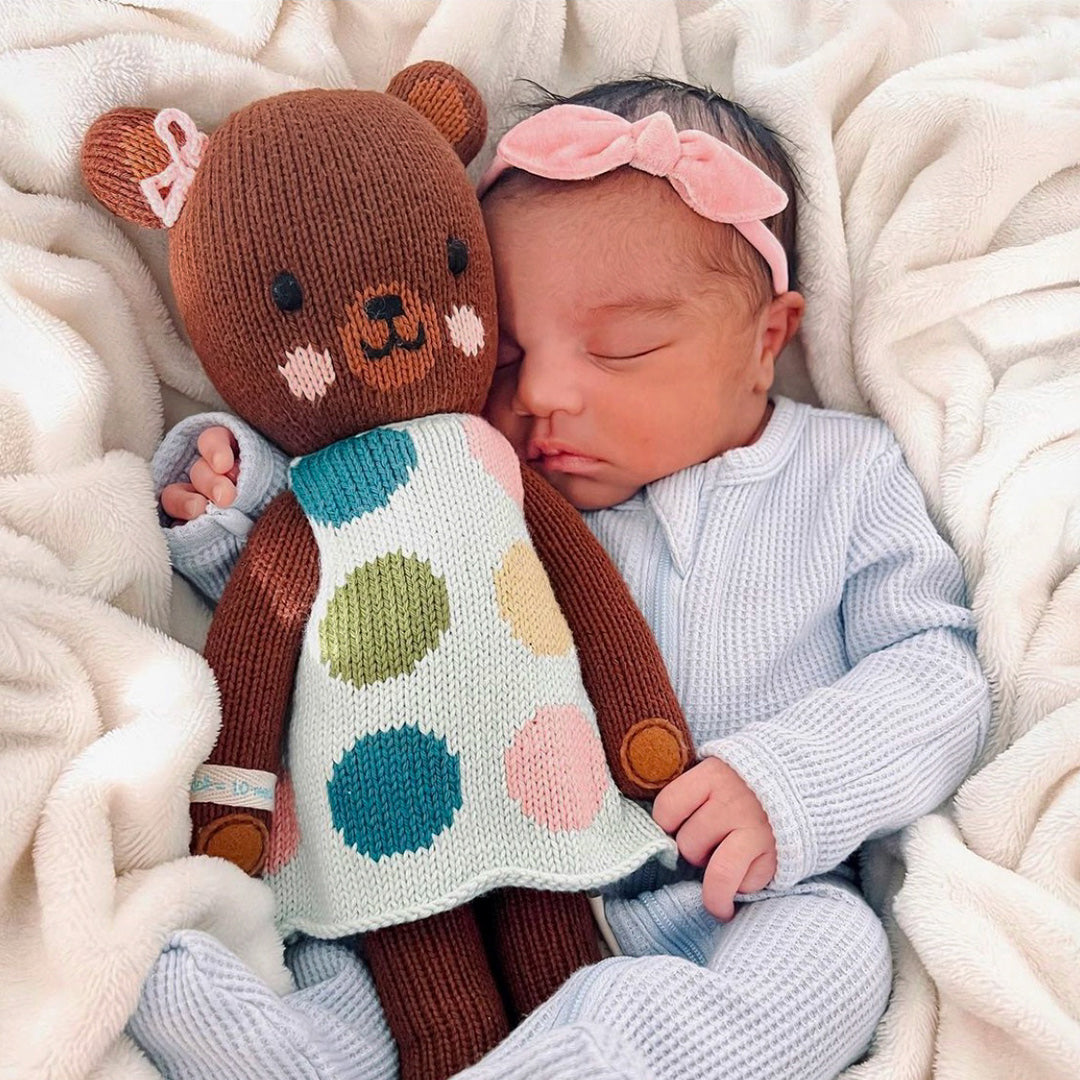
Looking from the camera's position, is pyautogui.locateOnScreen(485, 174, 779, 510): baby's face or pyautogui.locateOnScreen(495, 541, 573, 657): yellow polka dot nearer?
pyautogui.locateOnScreen(495, 541, 573, 657): yellow polka dot

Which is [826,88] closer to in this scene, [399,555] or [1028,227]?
[1028,227]

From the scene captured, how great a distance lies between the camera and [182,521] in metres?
1.18

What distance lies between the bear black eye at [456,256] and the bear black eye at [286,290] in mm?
132

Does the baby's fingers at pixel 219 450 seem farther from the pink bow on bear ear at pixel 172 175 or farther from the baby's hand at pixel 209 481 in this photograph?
the pink bow on bear ear at pixel 172 175

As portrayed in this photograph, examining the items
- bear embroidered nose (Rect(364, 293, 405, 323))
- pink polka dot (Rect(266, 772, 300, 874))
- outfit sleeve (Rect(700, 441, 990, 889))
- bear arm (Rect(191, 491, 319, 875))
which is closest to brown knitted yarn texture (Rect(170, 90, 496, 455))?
bear embroidered nose (Rect(364, 293, 405, 323))

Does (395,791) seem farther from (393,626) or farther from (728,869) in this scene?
(728,869)

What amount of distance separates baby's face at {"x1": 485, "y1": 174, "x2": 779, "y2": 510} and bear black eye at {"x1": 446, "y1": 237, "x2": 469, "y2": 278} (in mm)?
138

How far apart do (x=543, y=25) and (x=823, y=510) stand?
0.64 meters

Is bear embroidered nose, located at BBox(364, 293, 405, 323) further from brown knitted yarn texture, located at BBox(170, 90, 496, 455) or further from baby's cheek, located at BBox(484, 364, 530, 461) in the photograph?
baby's cheek, located at BBox(484, 364, 530, 461)

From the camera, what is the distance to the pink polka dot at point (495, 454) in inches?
42.4

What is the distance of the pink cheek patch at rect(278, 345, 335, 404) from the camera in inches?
40.4

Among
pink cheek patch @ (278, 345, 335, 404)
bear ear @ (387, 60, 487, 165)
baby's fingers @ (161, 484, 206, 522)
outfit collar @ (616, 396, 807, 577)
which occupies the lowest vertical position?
outfit collar @ (616, 396, 807, 577)

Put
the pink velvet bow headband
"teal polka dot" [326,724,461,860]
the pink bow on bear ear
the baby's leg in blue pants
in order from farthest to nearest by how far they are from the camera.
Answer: the pink velvet bow headband → the pink bow on bear ear → "teal polka dot" [326,724,461,860] → the baby's leg in blue pants

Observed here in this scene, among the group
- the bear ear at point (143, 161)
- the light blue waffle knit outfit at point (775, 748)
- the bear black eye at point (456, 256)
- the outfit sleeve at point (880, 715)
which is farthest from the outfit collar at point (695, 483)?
the bear ear at point (143, 161)
